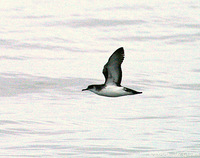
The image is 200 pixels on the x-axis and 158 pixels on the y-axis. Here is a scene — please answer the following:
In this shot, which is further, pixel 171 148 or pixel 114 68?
pixel 171 148

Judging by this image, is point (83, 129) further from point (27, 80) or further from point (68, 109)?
point (27, 80)

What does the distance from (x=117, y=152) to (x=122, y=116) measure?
377cm

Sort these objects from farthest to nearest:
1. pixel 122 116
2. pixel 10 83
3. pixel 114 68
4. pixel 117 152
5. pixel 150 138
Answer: pixel 10 83
pixel 122 116
pixel 150 138
pixel 117 152
pixel 114 68

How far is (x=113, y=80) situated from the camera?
2072cm

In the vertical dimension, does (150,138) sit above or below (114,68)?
below

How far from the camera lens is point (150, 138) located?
24312 mm

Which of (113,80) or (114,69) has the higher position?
(114,69)

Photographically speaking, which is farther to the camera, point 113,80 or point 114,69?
point 113,80

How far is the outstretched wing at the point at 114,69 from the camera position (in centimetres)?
2015

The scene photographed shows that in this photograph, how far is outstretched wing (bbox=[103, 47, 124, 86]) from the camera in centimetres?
2015

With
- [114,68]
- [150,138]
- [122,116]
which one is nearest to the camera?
[114,68]

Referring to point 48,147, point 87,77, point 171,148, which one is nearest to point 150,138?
point 171,148

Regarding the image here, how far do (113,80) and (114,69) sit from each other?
0.31 m

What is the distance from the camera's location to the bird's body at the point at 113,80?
20156 mm
